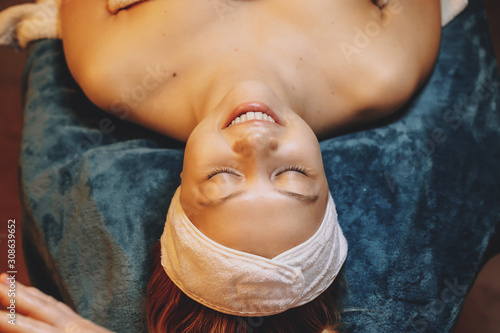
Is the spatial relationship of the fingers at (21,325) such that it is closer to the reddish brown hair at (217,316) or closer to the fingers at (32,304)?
the fingers at (32,304)

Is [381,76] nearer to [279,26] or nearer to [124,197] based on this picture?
[279,26]

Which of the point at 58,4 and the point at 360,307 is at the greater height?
the point at 58,4

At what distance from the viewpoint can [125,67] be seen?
1.58 metres

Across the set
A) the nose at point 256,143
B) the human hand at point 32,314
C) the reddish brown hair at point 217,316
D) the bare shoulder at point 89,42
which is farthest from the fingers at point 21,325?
the bare shoulder at point 89,42

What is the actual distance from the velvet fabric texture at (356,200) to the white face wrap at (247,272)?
254 mm

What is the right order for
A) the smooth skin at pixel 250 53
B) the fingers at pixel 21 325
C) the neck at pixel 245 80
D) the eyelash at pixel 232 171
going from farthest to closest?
the smooth skin at pixel 250 53
the neck at pixel 245 80
the eyelash at pixel 232 171
the fingers at pixel 21 325

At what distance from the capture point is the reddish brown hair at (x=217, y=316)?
1.26 m

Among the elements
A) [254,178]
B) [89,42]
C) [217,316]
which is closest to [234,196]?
[254,178]

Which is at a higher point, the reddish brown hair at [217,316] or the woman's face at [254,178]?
the woman's face at [254,178]

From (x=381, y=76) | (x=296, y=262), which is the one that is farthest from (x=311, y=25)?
(x=296, y=262)

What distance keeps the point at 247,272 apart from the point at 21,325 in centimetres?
52

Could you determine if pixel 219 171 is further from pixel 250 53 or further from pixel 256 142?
pixel 250 53

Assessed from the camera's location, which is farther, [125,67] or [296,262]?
[125,67]

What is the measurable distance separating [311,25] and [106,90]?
2.20 ft
